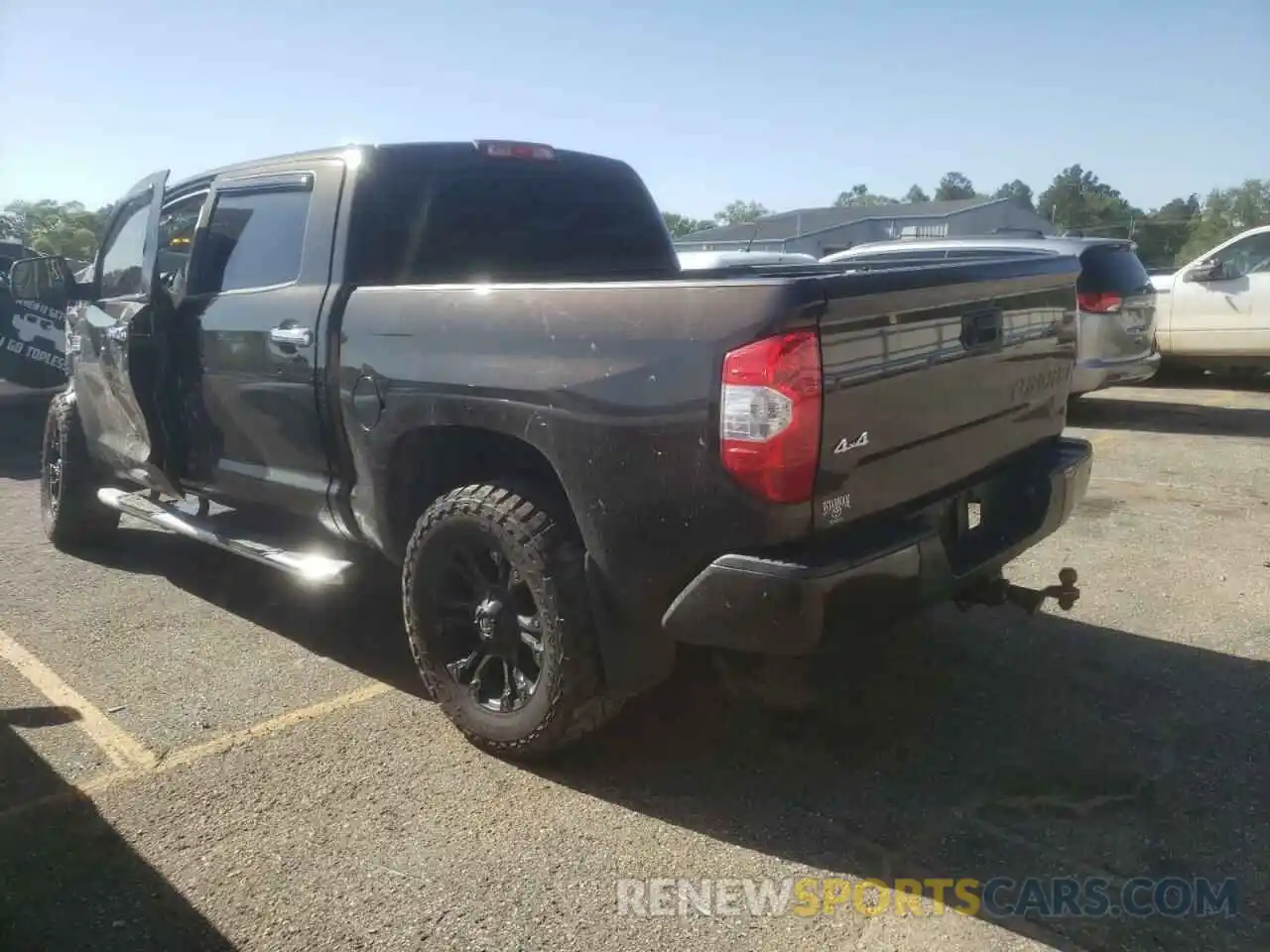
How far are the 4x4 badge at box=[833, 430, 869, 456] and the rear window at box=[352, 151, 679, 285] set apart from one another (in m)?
1.96

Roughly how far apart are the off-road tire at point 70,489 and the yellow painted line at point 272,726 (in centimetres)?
274

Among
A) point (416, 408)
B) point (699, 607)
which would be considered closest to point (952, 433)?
point (699, 607)

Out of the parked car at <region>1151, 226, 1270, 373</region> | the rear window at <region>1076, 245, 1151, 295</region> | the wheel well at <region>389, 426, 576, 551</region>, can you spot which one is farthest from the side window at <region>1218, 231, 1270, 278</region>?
the wheel well at <region>389, 426, 576, 551</region>

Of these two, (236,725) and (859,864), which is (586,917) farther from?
(236,725)

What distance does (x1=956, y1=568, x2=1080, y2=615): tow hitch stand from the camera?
3346 mm

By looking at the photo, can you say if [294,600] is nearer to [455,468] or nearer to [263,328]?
[263,328]

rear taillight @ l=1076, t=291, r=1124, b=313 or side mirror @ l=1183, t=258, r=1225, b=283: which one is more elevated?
side mirror @ l=1183, t=258, r=1225, b=283

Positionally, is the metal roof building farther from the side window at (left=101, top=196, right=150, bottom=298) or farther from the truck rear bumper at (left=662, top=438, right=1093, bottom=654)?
the truck rear bumper at (left=662, top=438, right=1093, bottom=654)

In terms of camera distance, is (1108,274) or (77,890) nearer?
(77,890)

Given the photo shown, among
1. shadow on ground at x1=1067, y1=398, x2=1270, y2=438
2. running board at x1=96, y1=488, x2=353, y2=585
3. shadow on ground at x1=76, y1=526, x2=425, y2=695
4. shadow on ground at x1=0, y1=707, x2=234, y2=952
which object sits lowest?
shadow on ground at x1=0, y1=707, x2=234, y2=952

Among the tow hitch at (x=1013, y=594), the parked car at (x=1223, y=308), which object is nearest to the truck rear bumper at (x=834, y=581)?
the tow hitch at (x=1013, y=594)

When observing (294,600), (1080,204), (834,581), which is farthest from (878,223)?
(834,581)

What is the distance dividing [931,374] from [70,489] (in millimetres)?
Answer: 4908

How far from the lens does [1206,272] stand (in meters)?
10.7
